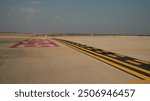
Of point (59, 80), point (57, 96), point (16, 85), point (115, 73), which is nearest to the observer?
point (57, 96)

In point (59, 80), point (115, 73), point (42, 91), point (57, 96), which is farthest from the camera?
point (115, 73)

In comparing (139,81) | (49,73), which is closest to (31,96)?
(49,73)

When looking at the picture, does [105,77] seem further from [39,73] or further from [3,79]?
[3,79]

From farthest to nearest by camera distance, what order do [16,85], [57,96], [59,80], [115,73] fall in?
[115,73] < [59,80] < [16,85] < [57,96]

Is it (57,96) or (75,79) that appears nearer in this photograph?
(57,96)

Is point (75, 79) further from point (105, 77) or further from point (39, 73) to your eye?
point (39, 73)

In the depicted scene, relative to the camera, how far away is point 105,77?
6680 millimetres

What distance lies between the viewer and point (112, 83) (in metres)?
5.91

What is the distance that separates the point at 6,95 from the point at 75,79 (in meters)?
2.18

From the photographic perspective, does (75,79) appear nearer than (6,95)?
No

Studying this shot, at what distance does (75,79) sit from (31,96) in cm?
188

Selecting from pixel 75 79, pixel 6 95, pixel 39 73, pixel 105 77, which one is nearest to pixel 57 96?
pixel 6 95

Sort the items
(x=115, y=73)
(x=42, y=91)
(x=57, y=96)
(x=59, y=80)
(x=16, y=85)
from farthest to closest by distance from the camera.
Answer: (x=115, y=73), (x=59, y=80), (x=16, y=85), (x=42, y=91), (x=57, y=96)

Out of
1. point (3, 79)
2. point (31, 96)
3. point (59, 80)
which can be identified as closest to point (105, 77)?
point (59, 80)
